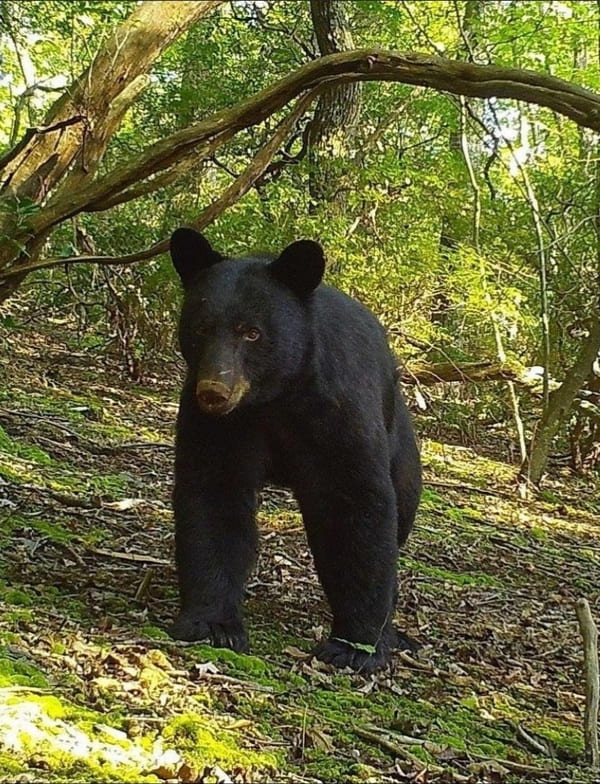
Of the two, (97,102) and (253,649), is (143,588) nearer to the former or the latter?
(253,649)

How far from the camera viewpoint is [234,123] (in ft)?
18.8

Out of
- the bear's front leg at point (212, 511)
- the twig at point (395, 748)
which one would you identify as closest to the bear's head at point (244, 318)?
the bear's front leg at point (212, 511)

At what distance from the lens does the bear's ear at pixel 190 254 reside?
4949 mm

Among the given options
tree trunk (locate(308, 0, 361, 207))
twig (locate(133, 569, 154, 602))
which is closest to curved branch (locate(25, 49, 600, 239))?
twig (locate(133, 569, 154, 602))

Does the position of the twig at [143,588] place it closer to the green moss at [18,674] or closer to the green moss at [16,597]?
the green moss at [16,597]

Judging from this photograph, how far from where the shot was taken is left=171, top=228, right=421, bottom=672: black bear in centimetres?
479

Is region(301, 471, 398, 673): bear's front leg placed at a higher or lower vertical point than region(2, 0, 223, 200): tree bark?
lower

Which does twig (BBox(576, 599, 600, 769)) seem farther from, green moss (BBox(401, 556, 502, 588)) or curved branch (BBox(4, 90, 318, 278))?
green moss (BBox(401, 556, 502, 588))

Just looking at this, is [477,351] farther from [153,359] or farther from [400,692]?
[400,692]

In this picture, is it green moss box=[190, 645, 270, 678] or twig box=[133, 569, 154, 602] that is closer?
green moss box=[190, 645, 270, 678]

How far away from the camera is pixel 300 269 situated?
4957mm

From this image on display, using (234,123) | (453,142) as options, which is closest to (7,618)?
(234,123)

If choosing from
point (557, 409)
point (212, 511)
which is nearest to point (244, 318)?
point (212, 511)

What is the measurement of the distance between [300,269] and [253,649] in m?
Answer: 1.83
